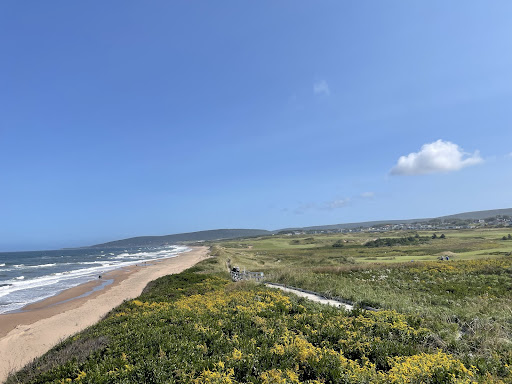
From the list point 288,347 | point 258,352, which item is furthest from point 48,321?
point 288,347

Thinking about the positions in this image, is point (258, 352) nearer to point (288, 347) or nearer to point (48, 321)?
point (288, 347)

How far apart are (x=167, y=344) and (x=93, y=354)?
2051mm

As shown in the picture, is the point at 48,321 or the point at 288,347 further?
the point at 48,321

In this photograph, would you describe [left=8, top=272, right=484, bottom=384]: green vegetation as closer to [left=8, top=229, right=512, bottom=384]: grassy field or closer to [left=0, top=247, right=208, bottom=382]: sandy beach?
[left=8, top=229, right=512, bottom=384]: grassy field

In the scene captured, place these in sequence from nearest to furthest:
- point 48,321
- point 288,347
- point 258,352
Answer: point 258,352, point 288,347, point 48,321

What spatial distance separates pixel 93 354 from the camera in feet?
24.1

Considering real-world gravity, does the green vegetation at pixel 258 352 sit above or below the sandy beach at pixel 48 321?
above

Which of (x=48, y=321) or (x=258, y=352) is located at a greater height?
(x=258, y=352)

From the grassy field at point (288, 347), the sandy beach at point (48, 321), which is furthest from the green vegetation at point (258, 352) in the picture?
the sandy beach at point (48, 321)

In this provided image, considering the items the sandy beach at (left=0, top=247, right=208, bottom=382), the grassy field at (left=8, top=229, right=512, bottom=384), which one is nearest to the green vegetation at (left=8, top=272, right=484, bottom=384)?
the grassy field at (left=8, top=229, right=512, bottom=384)

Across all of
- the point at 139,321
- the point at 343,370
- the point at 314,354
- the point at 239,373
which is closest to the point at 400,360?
the point at 343,370

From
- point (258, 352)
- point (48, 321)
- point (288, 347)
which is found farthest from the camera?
point (48, 321)

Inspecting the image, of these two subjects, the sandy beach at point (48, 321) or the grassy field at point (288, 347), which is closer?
the grassy field at point (288, 347)

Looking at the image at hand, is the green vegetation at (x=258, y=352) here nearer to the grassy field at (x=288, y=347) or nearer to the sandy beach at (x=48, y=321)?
the grassy field at (x=288, y=347)
